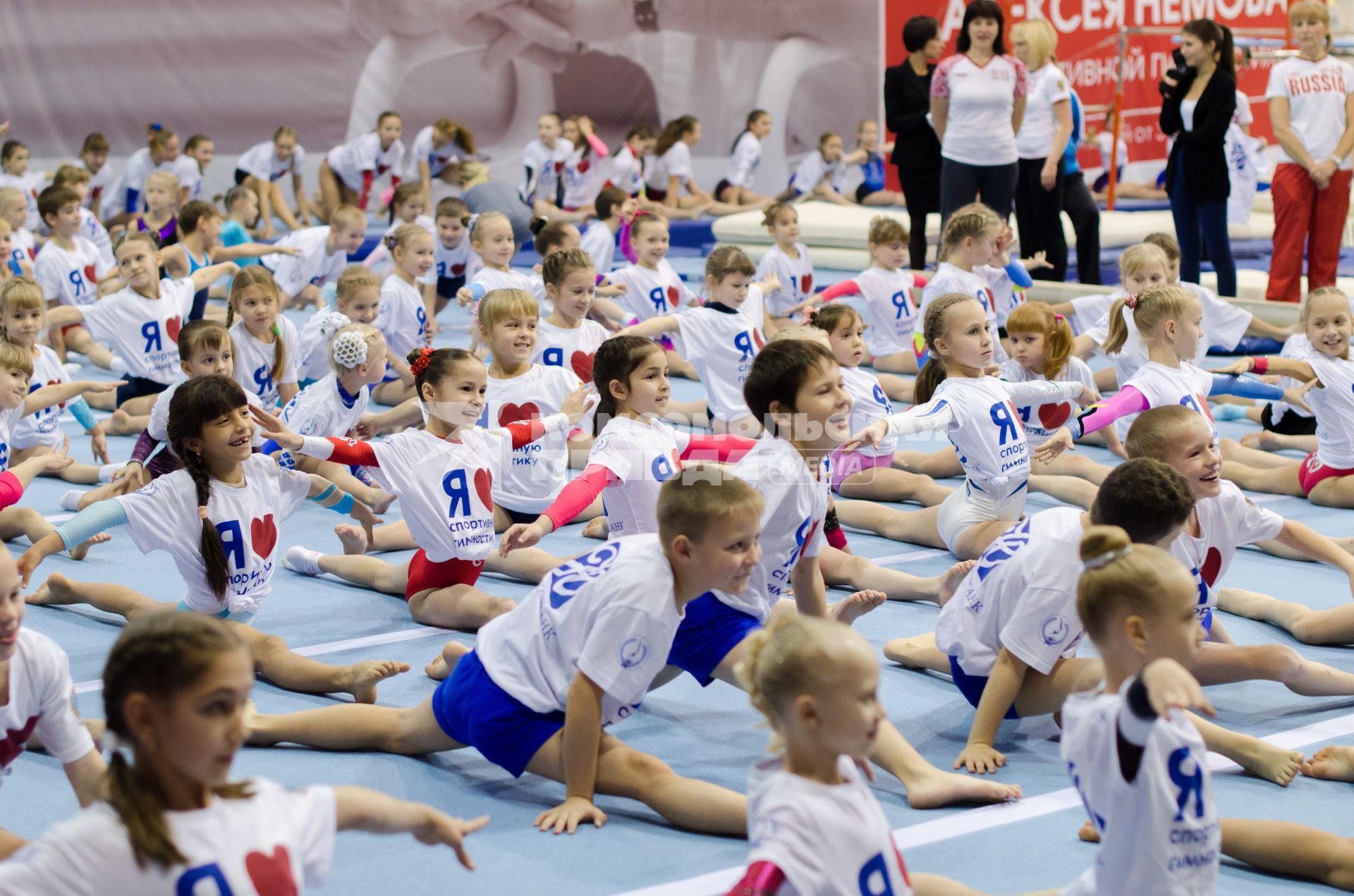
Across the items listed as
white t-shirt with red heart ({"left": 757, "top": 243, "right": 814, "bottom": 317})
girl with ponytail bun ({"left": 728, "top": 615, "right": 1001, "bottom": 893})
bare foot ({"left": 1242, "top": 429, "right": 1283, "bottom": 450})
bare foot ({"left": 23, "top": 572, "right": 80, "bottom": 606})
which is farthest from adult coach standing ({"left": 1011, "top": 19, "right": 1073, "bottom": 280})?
girl with ponytail bun ({"left": 728, "top": 615, "right": 1001, "bottom": 893})

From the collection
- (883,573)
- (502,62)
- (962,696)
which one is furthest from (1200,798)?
(502,62)

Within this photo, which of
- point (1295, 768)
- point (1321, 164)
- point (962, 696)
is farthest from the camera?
point (1321, 164)

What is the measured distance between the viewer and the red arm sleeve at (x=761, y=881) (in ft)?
7.06

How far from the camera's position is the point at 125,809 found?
6.68 ft

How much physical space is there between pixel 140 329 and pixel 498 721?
4.98 m

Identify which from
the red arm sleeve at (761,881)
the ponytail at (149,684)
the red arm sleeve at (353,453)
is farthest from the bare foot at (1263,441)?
the ponytail at (149,684)

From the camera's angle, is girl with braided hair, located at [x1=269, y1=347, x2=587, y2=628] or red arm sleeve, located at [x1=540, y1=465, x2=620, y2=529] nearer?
red arm sleeve, located at [x1=540, y1=465, x2=620, y2=529]

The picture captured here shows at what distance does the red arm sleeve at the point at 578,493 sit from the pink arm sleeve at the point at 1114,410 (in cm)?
173

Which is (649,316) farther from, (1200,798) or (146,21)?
(146,21)

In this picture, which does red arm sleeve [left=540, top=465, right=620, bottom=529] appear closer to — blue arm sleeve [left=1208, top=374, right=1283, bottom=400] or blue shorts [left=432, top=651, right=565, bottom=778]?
blue shorts [left=432, top=651, right=565, bottom=778]

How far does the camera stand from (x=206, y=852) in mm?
2078

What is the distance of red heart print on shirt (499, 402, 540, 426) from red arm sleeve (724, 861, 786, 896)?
359 cm

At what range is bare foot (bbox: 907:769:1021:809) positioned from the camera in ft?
10.7

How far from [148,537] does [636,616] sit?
175cm
